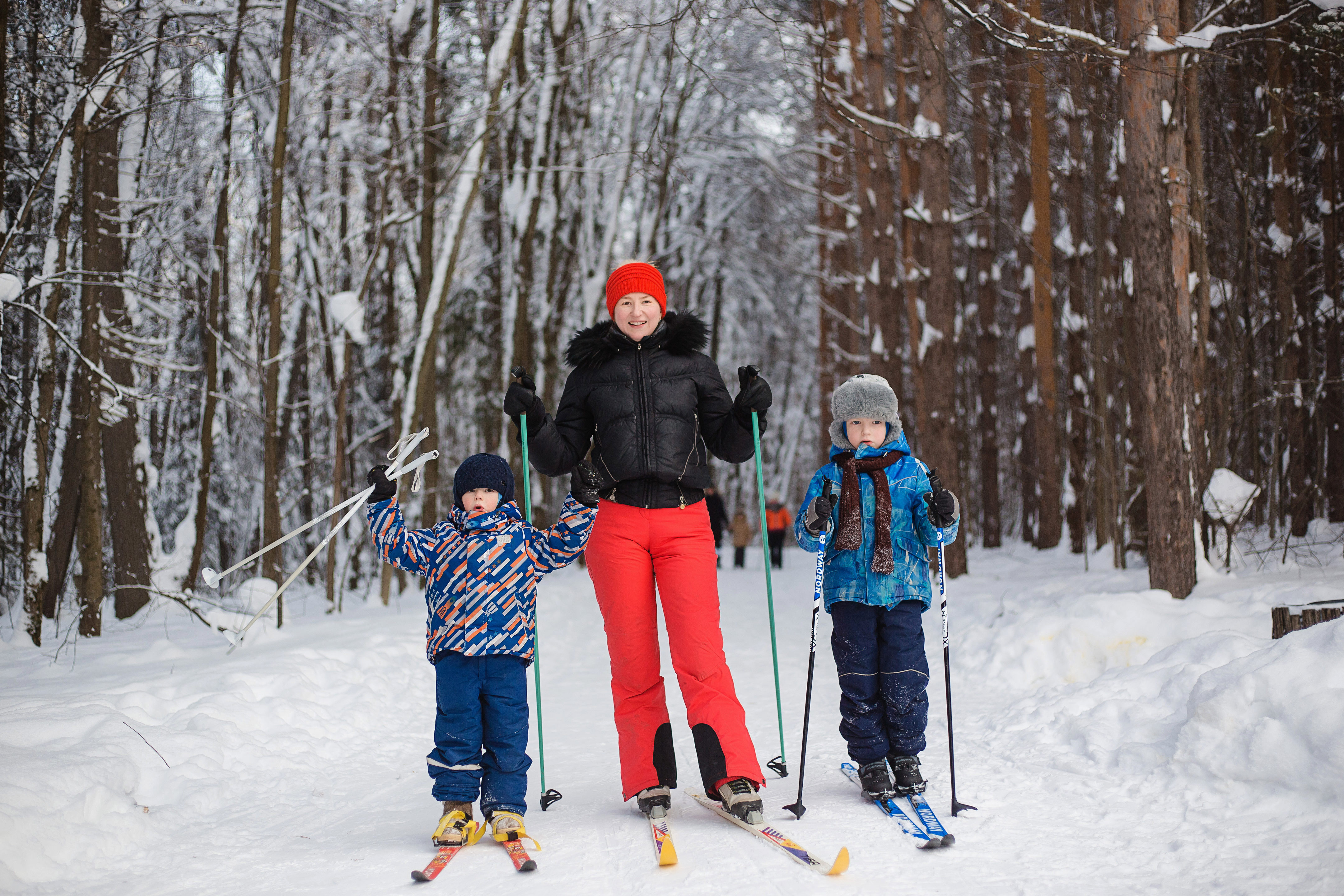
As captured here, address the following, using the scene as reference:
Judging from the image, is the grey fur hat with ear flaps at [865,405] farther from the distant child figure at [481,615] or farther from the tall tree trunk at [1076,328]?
the tall tree trunk at [1076,328]

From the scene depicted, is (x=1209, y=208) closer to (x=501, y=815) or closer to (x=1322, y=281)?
(x=1322, y=281)

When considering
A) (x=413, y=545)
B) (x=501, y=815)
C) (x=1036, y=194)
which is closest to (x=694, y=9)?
(x=413, y=545)

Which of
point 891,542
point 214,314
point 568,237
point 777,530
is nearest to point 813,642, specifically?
point 891,542

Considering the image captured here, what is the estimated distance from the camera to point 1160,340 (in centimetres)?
648

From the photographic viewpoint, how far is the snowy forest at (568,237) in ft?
21.9

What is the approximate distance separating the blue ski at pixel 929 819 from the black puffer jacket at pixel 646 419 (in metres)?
1.41

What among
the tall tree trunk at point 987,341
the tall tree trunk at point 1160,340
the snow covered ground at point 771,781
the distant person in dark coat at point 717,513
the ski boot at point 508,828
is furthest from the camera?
the distant person in dark coat at point 717,513

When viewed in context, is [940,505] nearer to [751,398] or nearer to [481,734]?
[751,398]

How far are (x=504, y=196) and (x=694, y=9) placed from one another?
899cm

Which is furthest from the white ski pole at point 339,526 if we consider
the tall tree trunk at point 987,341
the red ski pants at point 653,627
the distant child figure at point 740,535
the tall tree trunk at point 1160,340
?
the distant child figure at point 740,535

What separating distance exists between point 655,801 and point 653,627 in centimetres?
65

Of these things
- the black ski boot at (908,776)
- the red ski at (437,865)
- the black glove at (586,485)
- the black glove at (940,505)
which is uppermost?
the black glove at (586,485)

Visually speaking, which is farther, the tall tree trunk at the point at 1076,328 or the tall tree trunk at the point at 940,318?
the tall tree trunk at the point at 1076,328

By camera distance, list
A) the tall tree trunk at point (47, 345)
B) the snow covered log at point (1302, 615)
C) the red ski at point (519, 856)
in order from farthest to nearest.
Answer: the tall tree trunk at point (47, 345) < the snow covered log at point (1302, 615) < the red ski at point (519, 856)
